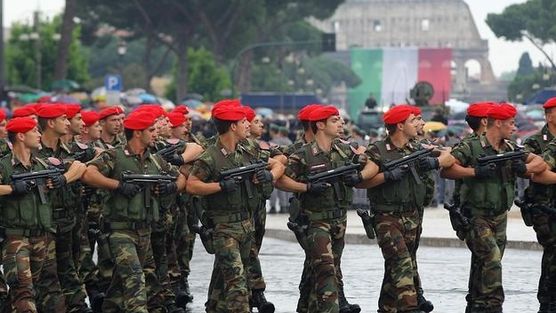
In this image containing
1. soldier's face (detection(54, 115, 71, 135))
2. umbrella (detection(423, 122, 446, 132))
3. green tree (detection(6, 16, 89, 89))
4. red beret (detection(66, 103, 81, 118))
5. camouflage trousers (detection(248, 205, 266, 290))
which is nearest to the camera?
soldier's face (detection(54, 115, 71, 135))

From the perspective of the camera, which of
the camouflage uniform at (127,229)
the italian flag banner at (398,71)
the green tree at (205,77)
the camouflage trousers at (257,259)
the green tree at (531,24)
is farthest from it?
the italian flag banner at (398,71)

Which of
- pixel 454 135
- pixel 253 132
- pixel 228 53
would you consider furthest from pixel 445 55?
pixel 253 132

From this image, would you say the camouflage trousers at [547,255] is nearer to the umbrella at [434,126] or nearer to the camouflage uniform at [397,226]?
the camouflage uniform at [397,226]

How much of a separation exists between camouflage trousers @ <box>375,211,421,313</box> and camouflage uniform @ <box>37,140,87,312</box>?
2.46 meters

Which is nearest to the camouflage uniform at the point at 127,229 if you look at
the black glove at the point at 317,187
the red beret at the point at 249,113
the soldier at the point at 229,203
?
the soldier at the point at 229,203

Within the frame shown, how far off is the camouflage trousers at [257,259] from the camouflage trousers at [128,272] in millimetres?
1227

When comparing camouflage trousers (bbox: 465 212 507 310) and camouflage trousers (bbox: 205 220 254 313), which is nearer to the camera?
camouflage trousers (bbox: 205 220 254 313)

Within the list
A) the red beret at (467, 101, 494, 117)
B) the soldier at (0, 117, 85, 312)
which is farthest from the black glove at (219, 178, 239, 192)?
the red beret at (467, 101, 494, 117)

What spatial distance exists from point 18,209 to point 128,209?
0.80 m

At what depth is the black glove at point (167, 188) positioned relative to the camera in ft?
43.0

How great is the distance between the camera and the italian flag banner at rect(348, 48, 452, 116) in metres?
136

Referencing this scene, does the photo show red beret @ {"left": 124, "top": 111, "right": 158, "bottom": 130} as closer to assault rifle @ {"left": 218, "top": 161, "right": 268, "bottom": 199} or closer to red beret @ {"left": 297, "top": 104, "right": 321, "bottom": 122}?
assault rifle @ {"left": 218, "top": 161, "right": 268, "bottom": 199}

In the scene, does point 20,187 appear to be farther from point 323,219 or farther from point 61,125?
point 323,219

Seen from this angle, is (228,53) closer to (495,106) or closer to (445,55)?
(445,55)
